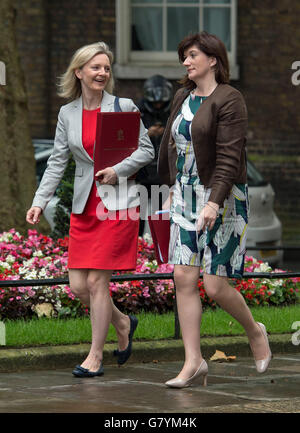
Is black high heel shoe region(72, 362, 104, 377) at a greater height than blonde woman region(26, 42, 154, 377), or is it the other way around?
blonde woman region(26, 42, 154, 377)

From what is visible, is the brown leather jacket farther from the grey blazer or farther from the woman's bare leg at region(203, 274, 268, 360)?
the grey blazer

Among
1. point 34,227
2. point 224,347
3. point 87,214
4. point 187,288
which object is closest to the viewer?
point 187,288

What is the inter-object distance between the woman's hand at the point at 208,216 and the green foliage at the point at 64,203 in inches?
162

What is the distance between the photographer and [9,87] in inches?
424

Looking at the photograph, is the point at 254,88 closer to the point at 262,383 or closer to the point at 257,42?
the point at 257,42

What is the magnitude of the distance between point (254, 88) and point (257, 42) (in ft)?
2.40

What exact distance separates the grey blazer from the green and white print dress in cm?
42

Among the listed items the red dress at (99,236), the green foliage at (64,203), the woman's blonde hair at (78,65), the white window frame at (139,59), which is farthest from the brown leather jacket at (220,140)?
the white window frame at (139,59)

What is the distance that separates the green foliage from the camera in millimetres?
10148

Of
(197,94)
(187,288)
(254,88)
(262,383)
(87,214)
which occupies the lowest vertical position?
(262,383)

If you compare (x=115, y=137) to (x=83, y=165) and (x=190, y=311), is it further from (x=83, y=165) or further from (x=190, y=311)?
(x=190, y=311)

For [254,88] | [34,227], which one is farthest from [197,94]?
[254,88]

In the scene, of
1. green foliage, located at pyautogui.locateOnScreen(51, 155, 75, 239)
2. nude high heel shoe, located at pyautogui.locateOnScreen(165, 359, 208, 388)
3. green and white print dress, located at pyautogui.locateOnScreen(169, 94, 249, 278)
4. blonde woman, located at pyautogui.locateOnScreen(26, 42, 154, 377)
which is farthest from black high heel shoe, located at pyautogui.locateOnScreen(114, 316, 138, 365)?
green foliage, located at pyautogui.locateOnScreen(51, 155, 75, 239)

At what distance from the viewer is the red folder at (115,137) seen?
21.5 feet
